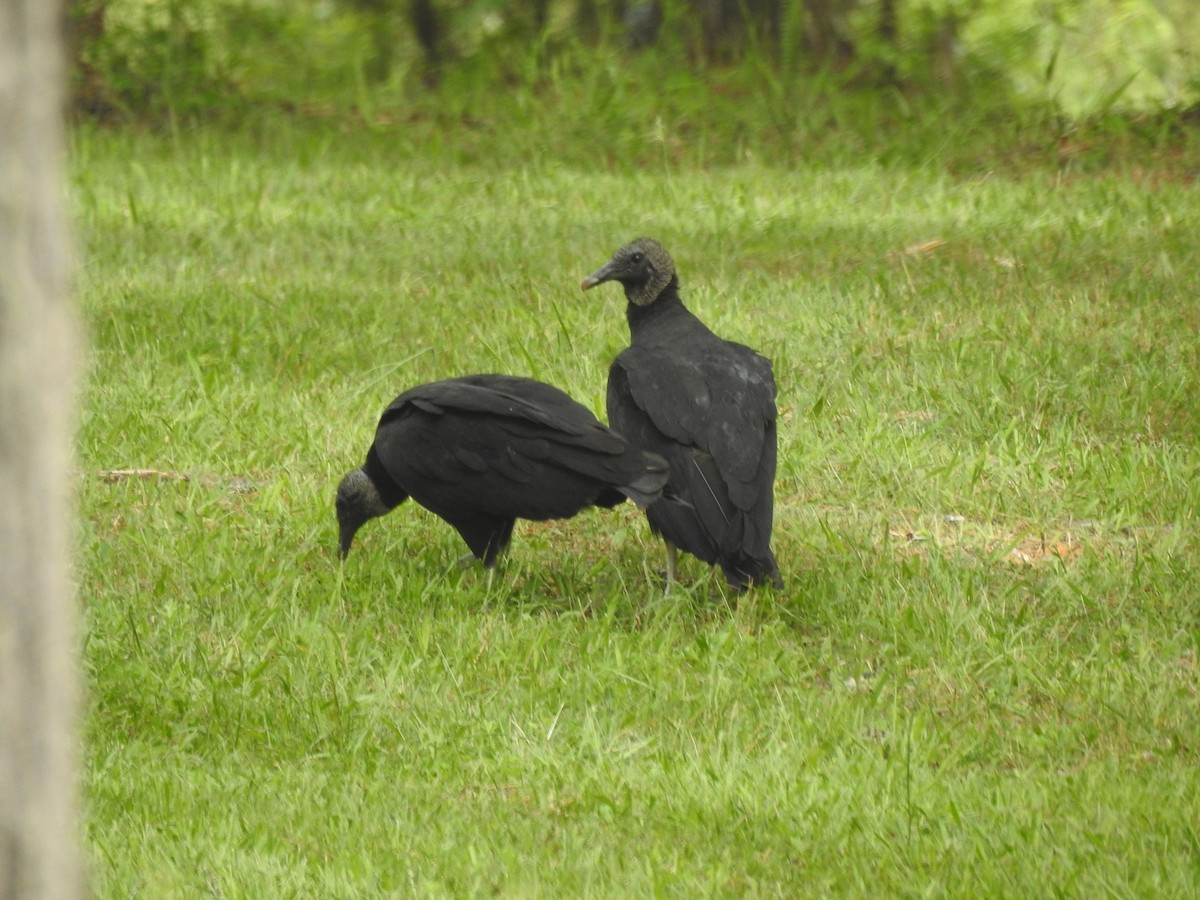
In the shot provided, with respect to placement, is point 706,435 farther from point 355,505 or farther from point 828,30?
point 828,30

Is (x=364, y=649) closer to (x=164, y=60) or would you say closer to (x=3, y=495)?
(x=3, y=495)

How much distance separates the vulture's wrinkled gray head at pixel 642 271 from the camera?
574 centimetres

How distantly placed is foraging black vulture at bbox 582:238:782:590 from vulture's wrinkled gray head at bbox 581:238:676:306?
227mm

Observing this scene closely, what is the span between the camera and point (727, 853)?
336 centimetres

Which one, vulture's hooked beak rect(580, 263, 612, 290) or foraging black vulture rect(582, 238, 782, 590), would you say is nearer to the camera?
foraging black vulture rect(582, 238, 782, 590)

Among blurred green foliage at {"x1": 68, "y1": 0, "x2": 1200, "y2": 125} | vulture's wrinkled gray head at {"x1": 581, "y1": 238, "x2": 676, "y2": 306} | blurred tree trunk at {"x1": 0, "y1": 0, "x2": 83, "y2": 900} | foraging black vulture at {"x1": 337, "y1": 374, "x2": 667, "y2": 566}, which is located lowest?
blurred green foliage at {"x1": 68, "y1": 0, "x2": 1200, "y2": 125}

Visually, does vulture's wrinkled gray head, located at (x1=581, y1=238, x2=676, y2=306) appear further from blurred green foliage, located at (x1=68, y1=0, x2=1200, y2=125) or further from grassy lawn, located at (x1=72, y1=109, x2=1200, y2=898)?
blurred green foliage, located at (x1=68, y1=0, x2=1200, y2=125)

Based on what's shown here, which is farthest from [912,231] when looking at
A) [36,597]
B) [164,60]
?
[36,597]

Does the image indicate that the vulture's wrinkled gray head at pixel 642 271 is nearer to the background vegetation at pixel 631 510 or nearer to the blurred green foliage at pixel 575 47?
→ the background vegetation at pixel 631 510

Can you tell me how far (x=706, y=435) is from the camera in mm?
4883

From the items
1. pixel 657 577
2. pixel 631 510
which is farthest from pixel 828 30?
pixel 657 577

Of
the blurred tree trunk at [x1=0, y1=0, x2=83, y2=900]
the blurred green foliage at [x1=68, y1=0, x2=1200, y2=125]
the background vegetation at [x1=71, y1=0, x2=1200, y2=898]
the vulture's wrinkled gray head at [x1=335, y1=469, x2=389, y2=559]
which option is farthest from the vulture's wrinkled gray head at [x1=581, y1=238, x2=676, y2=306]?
the blurred green foliage at [x1=68, y1=0, x2=1200, y2=125]

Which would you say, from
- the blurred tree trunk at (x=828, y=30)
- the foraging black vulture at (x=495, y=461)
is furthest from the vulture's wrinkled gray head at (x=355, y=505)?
the blurred tree trunk at (x=828, y=30)

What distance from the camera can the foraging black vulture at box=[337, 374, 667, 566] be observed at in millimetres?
4668
